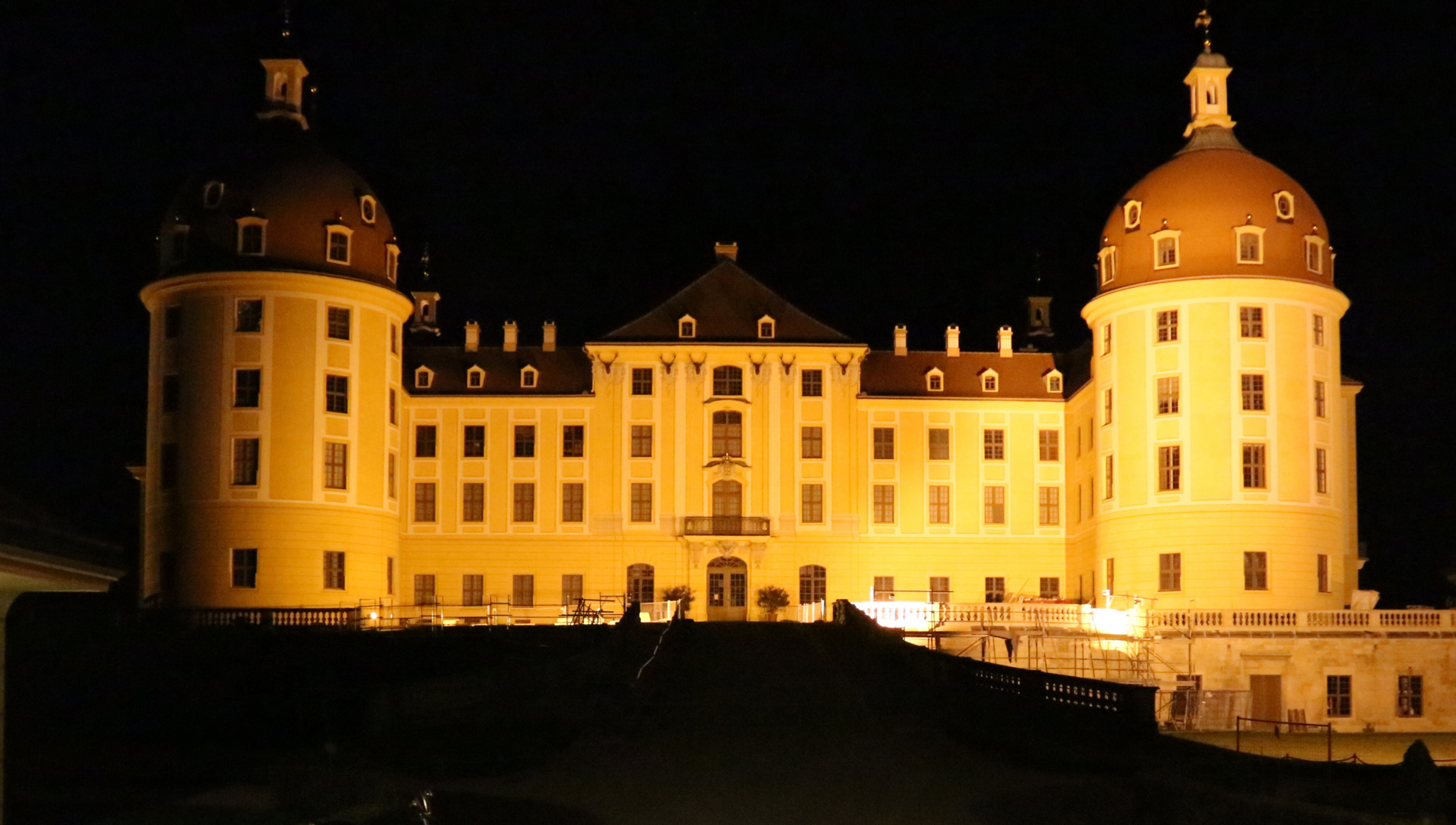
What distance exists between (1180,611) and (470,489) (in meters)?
24.9

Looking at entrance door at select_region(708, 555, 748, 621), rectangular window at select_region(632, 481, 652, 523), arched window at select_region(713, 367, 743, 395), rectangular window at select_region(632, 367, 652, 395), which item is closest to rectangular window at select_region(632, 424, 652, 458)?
rectangular window at select_region(632, 481, 652, 523)

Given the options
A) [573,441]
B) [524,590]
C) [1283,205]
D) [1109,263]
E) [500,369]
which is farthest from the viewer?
[500,369]

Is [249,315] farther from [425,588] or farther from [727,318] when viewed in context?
[727,318]

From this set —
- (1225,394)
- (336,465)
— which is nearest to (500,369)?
(336,465)

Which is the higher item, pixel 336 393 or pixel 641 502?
pixel 336 393

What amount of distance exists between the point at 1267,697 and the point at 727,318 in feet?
74.1

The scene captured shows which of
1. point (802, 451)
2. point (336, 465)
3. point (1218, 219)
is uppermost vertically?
point (1218, 219)

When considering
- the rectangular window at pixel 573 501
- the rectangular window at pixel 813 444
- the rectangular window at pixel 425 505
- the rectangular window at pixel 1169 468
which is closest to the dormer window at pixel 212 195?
the rectangular window at pixel 425 505

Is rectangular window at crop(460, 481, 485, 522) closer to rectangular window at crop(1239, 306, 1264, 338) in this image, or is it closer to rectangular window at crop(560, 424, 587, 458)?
rectangular window at crop(560, 424, 587, 458)

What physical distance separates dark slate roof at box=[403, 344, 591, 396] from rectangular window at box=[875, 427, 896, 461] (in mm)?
10251

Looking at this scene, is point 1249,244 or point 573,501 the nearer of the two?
point 1249,244

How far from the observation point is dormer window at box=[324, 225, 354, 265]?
58312 millimetres

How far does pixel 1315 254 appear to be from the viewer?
58.1 metres

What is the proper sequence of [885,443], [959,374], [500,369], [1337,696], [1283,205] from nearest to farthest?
[1337,696]
[1283,205]
[885,443]
[500,369]
[959,374]
